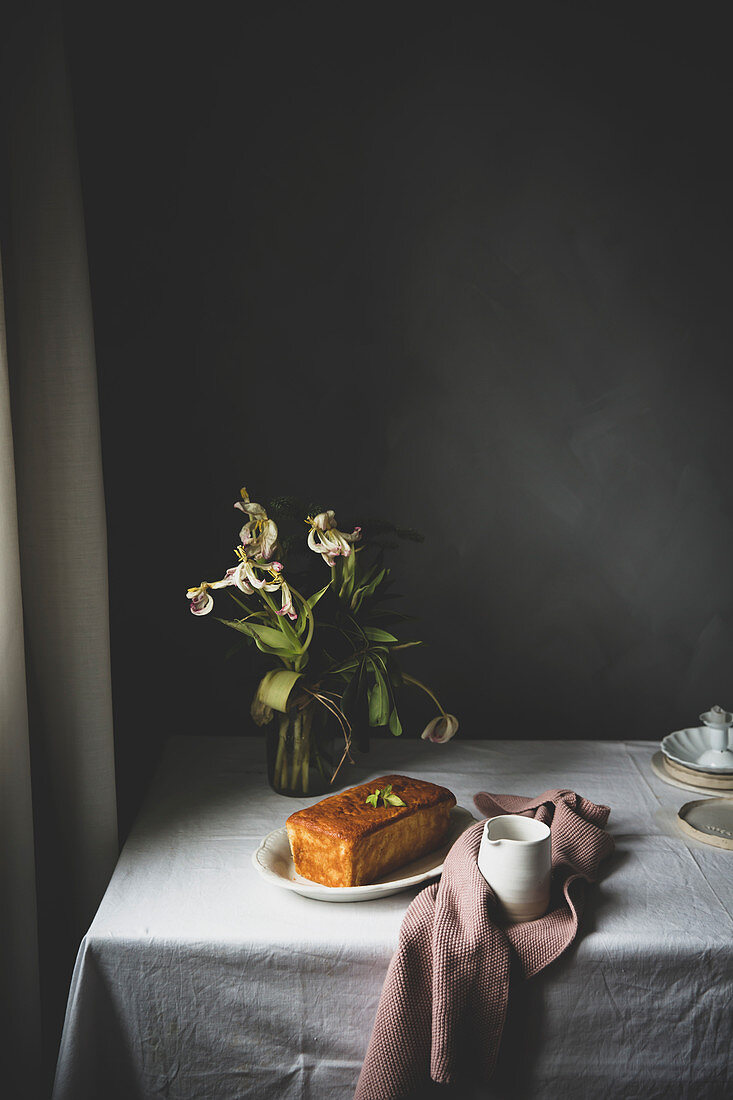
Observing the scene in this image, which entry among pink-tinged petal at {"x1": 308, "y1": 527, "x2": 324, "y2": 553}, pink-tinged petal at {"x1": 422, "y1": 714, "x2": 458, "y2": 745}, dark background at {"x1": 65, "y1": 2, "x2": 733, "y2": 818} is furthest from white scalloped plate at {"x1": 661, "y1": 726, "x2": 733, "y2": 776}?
pink-tinged petal at {"x1": 308, "y1": 527, "x2": 324, "y2": 553}

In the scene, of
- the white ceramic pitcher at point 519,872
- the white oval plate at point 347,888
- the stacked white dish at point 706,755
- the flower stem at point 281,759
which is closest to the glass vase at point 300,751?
the flower stem at point 281,759

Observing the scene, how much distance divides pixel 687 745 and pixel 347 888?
73 cm

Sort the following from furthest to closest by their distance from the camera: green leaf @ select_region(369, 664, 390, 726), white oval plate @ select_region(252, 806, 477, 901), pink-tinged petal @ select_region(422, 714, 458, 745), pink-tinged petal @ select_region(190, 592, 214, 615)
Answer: pink-tinged petal @ select_region(422, 714, 458, 745) < green leaf @ select_region(369, 664, 390, 726) < pink-tinged petal @ select_region(190, 592, 214, 615) < white oval plate @ select_region(252, 806, 477, 901)

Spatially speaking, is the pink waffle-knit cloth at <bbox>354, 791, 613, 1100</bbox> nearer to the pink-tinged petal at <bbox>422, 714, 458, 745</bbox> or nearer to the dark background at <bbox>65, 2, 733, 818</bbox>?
the pink-tinged petal at <bbox>422, 714, 458, 745</bbox>

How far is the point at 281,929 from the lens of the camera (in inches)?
42.3

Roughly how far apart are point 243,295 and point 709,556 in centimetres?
98

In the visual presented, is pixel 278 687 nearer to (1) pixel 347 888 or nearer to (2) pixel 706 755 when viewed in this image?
(1) pixel 347 888

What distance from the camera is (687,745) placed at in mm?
1560

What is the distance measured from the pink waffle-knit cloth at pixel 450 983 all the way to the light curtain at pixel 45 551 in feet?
1.64

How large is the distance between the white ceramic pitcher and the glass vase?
364mm

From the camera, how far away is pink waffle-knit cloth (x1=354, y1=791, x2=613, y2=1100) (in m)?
0.98

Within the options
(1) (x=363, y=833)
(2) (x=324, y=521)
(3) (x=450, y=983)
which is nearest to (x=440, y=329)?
(2) (x=324, y=521)

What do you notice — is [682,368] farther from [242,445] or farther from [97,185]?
[97,185]

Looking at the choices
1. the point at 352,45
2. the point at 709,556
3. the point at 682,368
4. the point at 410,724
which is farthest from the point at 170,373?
the point at 709,556
